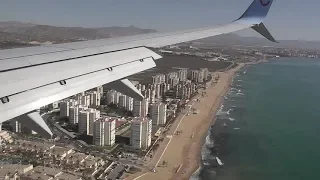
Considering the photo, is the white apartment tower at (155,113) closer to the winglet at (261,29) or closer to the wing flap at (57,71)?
the winglet at (261,29)

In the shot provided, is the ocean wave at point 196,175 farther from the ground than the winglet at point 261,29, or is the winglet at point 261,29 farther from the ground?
the winglet at point 261,29

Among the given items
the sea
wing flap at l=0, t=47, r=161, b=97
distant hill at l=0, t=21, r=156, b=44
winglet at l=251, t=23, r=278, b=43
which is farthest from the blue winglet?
distant hill at l=0, t=21, r=156, b=44

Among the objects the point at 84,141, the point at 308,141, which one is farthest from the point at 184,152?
the point at 308,141

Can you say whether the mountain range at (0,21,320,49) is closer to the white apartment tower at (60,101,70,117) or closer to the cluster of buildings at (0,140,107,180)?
the cluster of buildings at (0,140,107,180)

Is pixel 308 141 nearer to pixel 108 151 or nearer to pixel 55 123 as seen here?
pixel 108 151

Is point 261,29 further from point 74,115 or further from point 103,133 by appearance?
point 74,115

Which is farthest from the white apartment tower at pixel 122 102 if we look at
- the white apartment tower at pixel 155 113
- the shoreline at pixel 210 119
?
the shoreline at pixel 210 119
